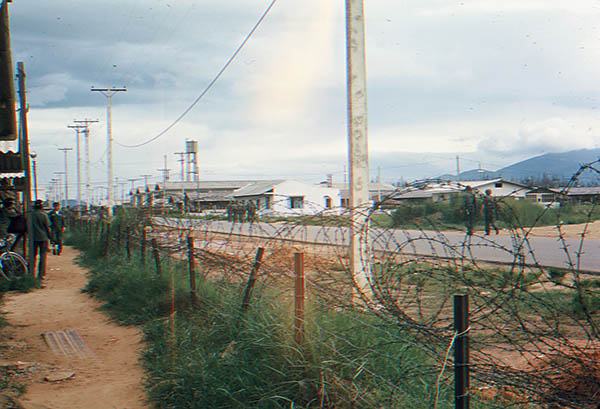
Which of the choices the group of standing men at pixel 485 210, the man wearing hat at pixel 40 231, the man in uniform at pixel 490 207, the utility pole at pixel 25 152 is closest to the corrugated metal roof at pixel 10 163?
the utility pole at pixel 25 152

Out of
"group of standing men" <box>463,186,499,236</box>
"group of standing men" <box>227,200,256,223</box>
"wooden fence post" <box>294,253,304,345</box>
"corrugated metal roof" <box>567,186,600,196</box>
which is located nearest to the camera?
"corrugated metal roof" <box>567,186,600,196</box>

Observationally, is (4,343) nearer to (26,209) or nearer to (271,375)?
(271,375)

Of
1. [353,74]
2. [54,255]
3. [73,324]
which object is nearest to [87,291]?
[73,324]

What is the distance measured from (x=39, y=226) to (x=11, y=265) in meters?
1.10

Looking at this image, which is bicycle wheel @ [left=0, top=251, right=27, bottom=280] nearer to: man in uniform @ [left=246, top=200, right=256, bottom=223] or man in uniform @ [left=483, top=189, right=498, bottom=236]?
man in uniform @ [left=246, top=200, right=256, bottom=223]

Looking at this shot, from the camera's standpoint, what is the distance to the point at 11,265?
12.4 metres

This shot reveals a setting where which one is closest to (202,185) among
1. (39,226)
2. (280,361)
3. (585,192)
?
(585,192)

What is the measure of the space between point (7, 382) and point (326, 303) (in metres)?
3.45

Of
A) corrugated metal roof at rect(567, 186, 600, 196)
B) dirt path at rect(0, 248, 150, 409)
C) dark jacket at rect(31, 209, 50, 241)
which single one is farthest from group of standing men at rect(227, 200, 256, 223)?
dark jacket at rect(31, 209, 50, 241)

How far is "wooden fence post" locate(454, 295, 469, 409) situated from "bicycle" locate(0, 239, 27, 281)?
1200 cm

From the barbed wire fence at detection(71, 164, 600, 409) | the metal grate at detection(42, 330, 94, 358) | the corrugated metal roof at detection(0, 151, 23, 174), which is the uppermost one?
the corrugated metal roof at detection(0, 151, 23, 174)

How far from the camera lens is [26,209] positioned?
40.9ft

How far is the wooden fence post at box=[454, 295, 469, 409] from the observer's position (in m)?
2.41

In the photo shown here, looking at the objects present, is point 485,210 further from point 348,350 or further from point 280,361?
point 280,361
